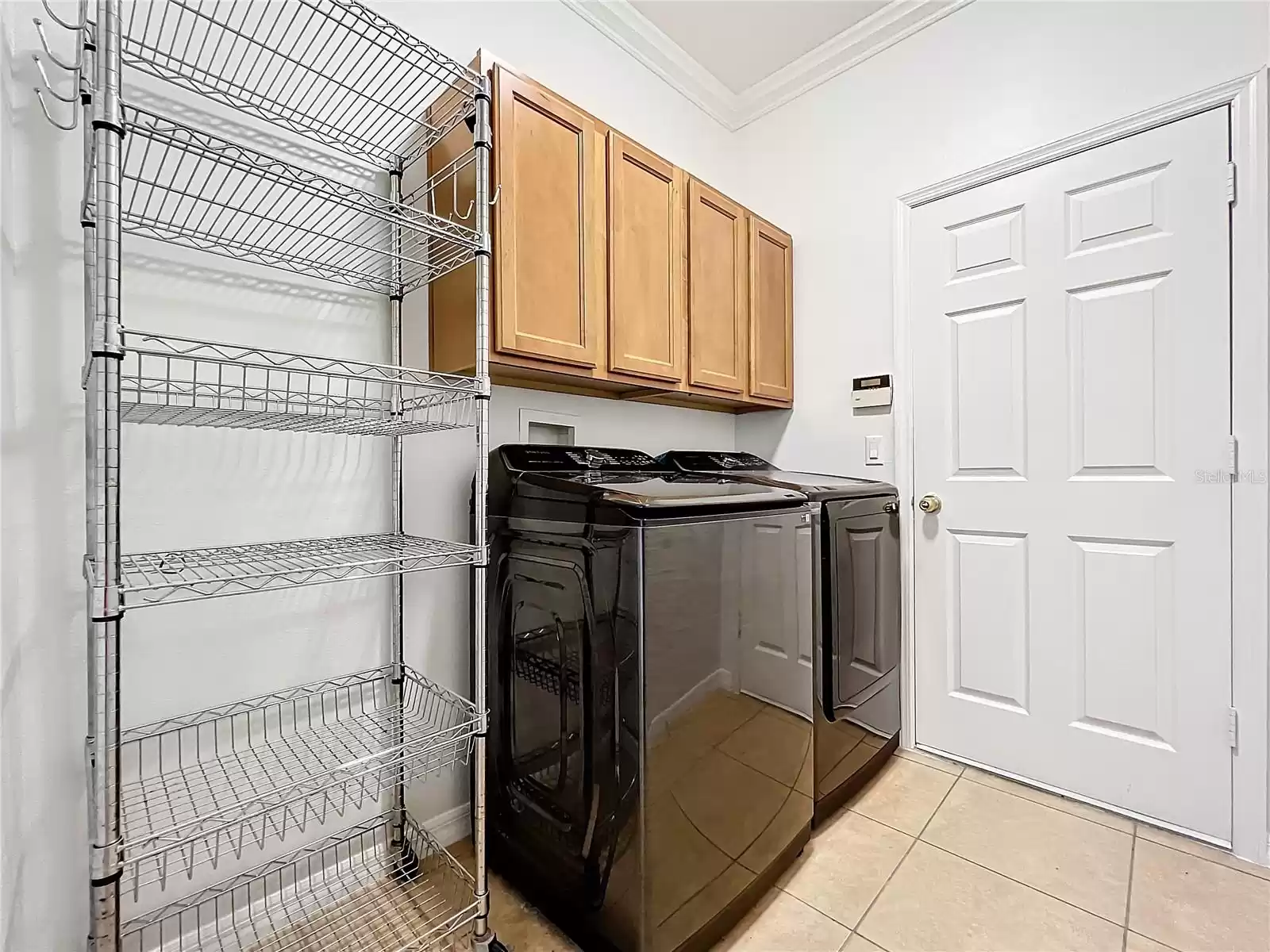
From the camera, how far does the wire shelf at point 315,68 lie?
3.69 feet

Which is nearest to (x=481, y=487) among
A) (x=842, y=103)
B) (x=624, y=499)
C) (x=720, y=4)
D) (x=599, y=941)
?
(x=624, y=499)

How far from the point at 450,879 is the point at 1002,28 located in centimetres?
317

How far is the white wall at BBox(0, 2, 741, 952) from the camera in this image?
3.24 ft

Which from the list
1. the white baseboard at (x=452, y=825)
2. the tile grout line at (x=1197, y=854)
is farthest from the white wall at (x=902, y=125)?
the white baseboard at (x=452, y=825)

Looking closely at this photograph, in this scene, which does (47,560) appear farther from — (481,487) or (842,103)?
(842,103)

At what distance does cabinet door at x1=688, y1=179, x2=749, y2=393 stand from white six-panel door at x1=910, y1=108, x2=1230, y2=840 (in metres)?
0.68

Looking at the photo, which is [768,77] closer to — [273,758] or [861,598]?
[861,598]

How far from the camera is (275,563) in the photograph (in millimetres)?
1061

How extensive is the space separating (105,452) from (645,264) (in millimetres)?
1453

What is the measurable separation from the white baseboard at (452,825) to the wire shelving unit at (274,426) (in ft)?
0.34

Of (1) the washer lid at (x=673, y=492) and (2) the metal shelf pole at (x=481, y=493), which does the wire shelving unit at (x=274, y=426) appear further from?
(1) the washer lid at (x=673, y=492)

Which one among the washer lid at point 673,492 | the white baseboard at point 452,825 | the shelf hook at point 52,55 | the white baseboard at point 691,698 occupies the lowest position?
the white baseboard at point 452,825

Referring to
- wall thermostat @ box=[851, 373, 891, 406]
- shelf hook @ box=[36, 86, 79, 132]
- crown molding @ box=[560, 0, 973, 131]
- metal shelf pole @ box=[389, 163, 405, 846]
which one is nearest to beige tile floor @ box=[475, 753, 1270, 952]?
metal shelf pole @ box=[389, 163, 405, 846]

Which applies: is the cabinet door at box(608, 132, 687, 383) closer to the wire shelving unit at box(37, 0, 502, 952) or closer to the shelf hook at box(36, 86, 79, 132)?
the wire shelving unit at box(37, 0, 502, 952)
